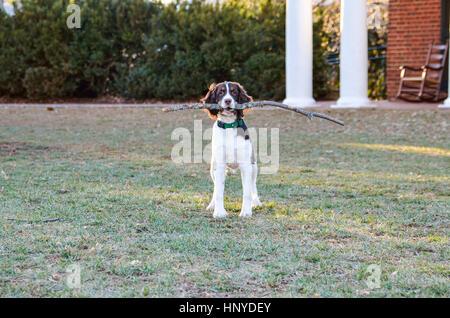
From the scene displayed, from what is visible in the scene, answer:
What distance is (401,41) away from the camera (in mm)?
15047

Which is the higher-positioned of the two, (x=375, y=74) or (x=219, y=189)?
(x=375, y=74)

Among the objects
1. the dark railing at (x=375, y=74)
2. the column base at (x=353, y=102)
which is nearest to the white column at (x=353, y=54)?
the column base at (x=353, y=102)

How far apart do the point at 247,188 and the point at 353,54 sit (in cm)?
868

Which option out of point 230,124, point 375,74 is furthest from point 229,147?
point 375,74

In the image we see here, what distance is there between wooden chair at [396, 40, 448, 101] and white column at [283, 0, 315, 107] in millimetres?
2423

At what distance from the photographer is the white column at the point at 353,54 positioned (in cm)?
1246

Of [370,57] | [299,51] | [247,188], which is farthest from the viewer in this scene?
[370,57]

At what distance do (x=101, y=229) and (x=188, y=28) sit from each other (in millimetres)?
12406

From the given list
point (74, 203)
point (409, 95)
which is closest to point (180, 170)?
point (74, 203)

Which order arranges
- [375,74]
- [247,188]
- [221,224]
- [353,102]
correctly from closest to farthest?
[221,224] < [247,188] < [353,102] < [375,74]

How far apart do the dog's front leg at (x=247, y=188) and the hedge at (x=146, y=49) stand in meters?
10.9

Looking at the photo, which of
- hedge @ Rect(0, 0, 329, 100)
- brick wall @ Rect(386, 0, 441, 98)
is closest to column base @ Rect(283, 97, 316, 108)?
hedge @ Rect(0, 0, 329, 100)

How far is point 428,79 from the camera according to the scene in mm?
13945

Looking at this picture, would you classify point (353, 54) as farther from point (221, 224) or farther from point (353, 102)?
point (221, 224)
